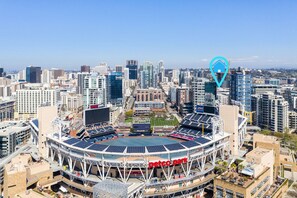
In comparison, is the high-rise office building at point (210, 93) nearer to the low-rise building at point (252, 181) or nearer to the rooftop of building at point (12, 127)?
the low-rise building at point (252, 181)

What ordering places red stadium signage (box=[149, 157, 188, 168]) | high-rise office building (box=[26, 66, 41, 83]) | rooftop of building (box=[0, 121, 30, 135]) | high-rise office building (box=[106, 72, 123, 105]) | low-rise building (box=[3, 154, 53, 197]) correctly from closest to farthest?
1. low-rise building (box=[3, 154, 53, 197])
2. red stadium signage (box=[149, 157, 188, 168])
3. rooftop of building (box=[0, 121, 30, 135])
4. high-rise office building (box=[106, 72, 123, 105])
5. high-rise office building (box=[26, 66, 41, 83])

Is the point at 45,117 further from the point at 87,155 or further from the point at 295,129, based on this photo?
the point at 295,129

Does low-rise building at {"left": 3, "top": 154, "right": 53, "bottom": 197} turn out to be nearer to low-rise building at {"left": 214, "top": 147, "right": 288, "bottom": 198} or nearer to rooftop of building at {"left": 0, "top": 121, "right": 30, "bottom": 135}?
rooftop of building at {"left": 0, "top": 121, "right": 30, "bottom": 135}

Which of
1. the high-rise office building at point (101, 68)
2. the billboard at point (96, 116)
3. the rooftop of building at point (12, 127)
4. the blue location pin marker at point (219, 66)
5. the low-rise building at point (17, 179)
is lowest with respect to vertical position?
the low-rise building at point (17, 179)

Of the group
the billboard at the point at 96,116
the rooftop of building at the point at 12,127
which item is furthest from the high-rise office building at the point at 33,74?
the billboard at the point at 96,116

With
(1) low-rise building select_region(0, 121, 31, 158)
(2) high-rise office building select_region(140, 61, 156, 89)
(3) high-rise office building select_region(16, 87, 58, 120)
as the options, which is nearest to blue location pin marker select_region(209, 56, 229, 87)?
(1) low-rise building select_region(0, 121, 31, 158)
